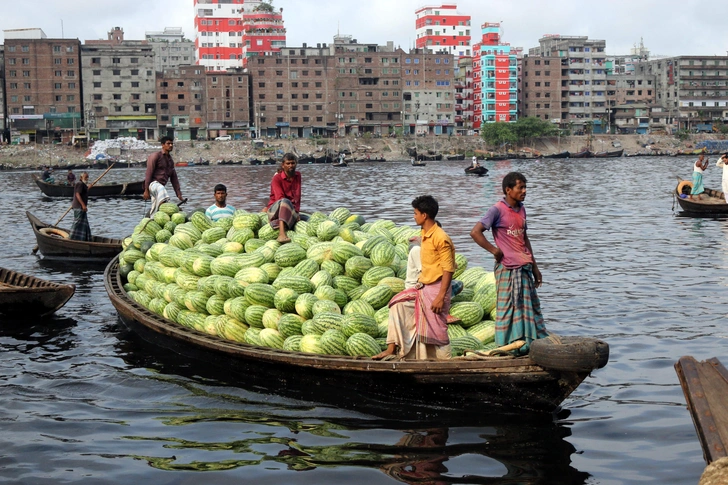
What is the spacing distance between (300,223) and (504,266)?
3886 millimetres

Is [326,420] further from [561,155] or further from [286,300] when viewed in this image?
[561,155]

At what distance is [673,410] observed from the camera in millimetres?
8656

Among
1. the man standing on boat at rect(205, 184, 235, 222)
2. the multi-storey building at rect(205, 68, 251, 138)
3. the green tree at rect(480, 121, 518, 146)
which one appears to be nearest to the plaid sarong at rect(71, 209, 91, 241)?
→ the man standing on boat at rect(205, 184, 235, 222)

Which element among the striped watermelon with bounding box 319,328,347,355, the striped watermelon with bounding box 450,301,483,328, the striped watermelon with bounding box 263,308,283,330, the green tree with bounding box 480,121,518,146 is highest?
the green tree with bounding box 480,121,518,146

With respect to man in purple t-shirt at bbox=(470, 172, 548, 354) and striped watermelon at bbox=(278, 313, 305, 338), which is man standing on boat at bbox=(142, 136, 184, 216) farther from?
man in purple t-shirt at bbox=(470, 172, 548, 354)

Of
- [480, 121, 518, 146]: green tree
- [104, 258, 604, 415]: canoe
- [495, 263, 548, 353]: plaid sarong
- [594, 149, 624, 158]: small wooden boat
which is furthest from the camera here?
[480, 121, 518, 146]: green tree

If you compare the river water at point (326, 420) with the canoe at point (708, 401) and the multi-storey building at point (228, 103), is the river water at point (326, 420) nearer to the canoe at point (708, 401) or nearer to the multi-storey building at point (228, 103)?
the canoe at point (708, 401)

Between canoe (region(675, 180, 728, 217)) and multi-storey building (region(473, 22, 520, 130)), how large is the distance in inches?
3739

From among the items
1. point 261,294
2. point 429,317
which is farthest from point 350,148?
point 429,317

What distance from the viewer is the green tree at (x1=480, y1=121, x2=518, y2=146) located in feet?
369

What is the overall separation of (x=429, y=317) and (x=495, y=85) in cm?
11717

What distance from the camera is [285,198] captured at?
37.9ft

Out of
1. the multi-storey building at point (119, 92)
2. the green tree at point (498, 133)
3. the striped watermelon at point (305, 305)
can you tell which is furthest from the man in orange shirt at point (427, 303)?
the green tree at point (498, 133)

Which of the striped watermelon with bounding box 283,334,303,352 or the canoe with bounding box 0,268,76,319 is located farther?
the canoe with bounding box 0,268,76,319
